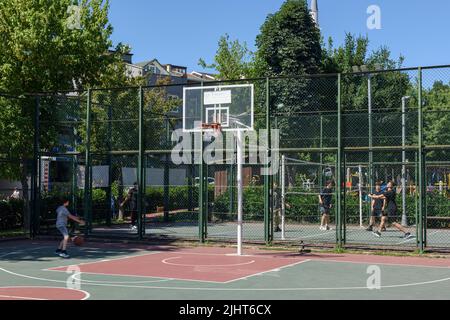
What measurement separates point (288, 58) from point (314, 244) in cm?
2078

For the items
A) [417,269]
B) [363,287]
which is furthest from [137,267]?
[417,269]

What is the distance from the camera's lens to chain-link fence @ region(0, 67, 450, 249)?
69.9ft

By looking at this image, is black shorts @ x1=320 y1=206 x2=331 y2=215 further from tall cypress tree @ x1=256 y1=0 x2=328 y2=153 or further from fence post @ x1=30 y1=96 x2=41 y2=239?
fence post @ x1=30 y1=96 x2=41 y2=239

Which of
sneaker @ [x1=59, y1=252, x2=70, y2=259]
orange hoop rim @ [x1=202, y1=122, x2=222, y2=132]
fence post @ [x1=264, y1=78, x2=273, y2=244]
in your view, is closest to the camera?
sneaker @ [x1=59, y1=252, x2=70, y2=259]

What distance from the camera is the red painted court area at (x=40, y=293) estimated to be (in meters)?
11.2

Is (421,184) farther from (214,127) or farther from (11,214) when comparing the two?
(11,214)

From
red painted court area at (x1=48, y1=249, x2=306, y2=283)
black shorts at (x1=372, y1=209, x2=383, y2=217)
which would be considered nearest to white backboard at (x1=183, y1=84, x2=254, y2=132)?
red painted court area at (x1=48, y1=249, x2=306, y2=283)

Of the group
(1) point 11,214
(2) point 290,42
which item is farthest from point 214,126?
(2) point 290,42

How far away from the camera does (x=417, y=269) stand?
1552 cm

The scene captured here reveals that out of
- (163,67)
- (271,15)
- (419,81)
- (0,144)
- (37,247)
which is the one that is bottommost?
(37,247)

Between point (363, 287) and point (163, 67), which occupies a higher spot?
point (163, 67)

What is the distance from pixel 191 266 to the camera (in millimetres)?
15891

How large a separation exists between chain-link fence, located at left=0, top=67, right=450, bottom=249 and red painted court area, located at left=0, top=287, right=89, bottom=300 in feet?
30.0
